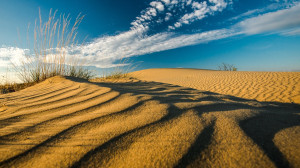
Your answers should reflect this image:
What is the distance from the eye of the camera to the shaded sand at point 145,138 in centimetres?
68

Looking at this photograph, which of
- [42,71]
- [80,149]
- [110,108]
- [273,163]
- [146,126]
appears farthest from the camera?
[42,71]

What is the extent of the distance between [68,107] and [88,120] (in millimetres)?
433

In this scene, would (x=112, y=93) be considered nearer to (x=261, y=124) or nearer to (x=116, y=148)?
(x=116, y=148)

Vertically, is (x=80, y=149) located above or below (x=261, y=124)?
below

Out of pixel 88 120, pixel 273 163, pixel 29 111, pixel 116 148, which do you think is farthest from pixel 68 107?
pixel 273 163

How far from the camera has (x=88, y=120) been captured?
1060 millimetres

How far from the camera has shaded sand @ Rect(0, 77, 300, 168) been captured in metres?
0.68

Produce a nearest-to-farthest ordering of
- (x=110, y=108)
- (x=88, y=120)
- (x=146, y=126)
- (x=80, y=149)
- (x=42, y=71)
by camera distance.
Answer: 1. (x=80, y=149)
2. (x=146, y=126)
3. (x=88, y=120)
4. (x=110, y=108)
5. (x=42, y=71)

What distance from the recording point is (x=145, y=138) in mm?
829

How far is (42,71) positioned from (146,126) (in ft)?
12.6

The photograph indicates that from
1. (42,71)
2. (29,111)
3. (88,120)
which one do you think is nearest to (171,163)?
(88,120)

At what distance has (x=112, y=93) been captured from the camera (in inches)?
67.1

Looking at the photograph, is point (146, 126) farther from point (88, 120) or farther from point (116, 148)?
point (88, 120)

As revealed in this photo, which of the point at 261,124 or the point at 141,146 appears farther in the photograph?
the point at 261,124
